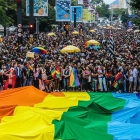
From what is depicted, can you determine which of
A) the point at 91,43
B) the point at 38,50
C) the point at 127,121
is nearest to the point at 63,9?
the point at 91,43

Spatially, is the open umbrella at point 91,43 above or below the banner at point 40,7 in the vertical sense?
below

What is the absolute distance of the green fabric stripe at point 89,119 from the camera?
1009 cm

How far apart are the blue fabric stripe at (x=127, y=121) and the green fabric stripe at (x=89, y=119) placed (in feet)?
0.66

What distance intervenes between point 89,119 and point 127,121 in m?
1.13

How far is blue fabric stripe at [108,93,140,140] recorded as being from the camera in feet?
33.6

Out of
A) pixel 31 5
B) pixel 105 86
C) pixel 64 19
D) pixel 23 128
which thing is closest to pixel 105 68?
pixel 105 86

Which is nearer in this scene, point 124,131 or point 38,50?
point 124,131

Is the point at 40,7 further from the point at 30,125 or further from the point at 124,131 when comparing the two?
the point at 124,131

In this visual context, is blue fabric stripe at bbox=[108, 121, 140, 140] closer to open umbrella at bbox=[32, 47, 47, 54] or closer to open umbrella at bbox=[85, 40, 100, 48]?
open umbrella at bbox=[32, 47, 47, 54]

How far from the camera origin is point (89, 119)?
39.7ft

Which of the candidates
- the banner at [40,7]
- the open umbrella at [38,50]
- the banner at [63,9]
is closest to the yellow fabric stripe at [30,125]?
the open umbrella at [38,50]

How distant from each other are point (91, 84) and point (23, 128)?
9830 millimetres

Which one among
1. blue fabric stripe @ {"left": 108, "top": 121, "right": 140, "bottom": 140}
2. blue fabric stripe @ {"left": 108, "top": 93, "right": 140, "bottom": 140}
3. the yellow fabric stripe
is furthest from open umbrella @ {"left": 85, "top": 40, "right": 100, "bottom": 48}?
blue fabric stripe @ {"left": 108, "top": 121, "right": 140, "bottom": 140}

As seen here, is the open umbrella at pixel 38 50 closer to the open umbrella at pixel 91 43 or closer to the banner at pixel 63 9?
the open umbrella at pixel 91 43
